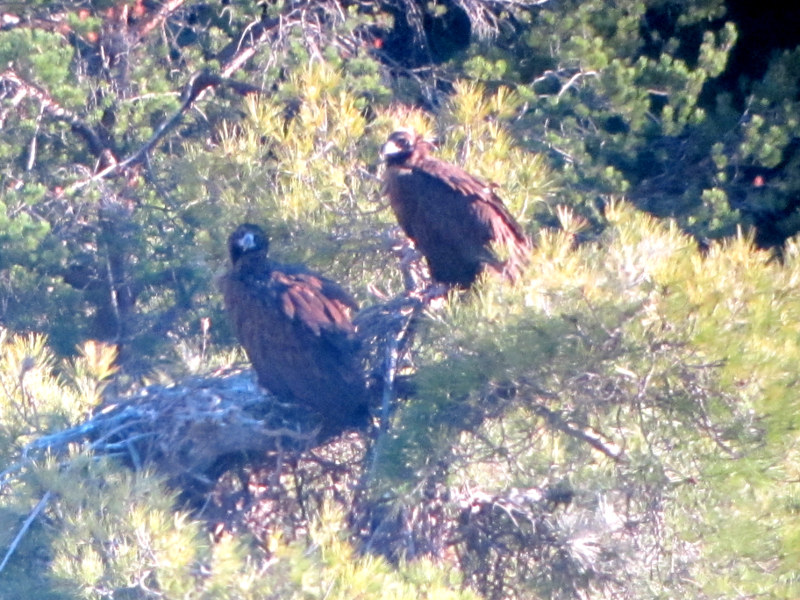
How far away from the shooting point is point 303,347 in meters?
4.79

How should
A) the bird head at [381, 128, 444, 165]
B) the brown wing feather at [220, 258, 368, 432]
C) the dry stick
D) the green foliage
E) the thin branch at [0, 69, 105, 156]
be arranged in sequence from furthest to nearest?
1. the thin branch at [0, 69, 105, 156]
2. the bird head at [381, 128, 444, 165]
3. the brown wing feather at [220, 258, 368, 432]
4. the dry stick
5. the green foliage

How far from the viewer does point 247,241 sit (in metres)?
5.08

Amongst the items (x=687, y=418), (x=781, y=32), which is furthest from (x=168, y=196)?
(x=687, y=418)

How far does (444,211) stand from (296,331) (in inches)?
36.7

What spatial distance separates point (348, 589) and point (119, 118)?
6336mm

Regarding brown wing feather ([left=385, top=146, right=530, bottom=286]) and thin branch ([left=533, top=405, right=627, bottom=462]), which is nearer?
thin branch ([left=533, top=405, right=627, bottom=462])

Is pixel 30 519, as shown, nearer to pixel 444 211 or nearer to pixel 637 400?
pixel 637 400

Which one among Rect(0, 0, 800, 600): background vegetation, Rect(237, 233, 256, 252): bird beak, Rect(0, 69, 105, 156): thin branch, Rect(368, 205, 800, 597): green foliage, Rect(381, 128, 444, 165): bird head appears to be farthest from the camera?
Rect(0, 69, 105, 156): thin branch

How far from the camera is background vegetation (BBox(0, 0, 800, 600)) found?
318cm

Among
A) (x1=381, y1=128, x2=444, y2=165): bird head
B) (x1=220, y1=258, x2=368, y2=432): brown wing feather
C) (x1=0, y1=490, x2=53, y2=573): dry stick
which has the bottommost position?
(x1=0, y1=490, x2=53, y2=573): dry stick

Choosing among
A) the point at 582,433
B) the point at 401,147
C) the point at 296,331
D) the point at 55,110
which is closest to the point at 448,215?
the point at 401,147

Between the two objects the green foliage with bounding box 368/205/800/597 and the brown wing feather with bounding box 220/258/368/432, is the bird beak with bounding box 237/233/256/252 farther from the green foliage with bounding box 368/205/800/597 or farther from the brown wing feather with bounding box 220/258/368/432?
the green foliage with bounding box 368/205/800/597

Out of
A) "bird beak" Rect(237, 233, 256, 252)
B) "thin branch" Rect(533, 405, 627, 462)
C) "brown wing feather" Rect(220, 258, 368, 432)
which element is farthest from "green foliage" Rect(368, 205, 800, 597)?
"bird beak" Rect(237, 233, 256, 252)

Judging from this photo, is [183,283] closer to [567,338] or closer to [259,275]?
[259,275]
